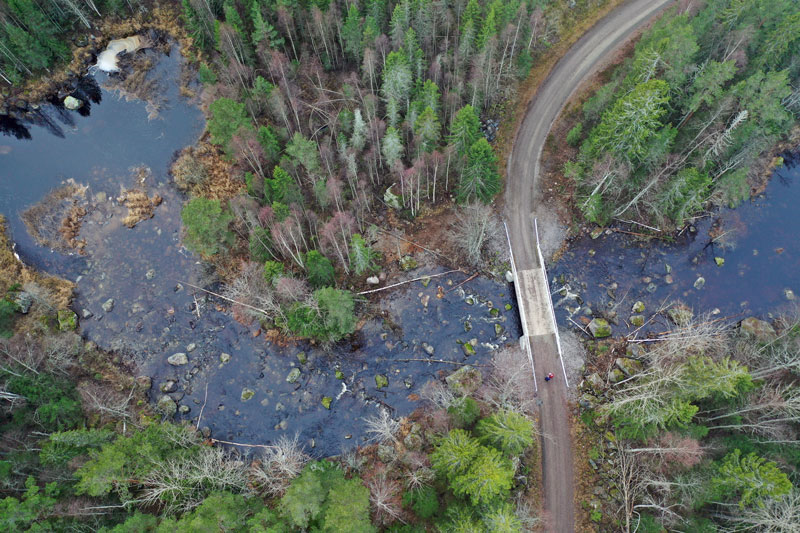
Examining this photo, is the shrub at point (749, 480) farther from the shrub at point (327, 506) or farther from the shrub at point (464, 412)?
the shrub at point (327, 506)

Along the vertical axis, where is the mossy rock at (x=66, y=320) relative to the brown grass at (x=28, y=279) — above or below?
below

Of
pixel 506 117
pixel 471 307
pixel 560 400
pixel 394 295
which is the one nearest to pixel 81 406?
pixel 394 295

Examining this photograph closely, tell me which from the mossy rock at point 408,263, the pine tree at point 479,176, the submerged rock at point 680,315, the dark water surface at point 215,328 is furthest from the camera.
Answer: the mossy rock at point 408,263

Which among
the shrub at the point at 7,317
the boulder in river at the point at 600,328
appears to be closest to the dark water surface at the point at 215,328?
the shrub at the point at 7,317

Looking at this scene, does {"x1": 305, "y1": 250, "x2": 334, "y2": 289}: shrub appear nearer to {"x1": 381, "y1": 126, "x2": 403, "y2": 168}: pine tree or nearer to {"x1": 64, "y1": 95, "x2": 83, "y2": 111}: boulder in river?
{"x1": 381, "y1": 126, "x2": 403, "y2": 168}: pine tree

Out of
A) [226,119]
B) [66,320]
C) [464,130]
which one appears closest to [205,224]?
[226,119]

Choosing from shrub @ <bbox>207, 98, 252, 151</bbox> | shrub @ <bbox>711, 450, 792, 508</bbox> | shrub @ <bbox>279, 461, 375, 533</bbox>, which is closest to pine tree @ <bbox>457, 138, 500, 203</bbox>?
shrub @ <bbox>207, 98, 252, 151</bbox>

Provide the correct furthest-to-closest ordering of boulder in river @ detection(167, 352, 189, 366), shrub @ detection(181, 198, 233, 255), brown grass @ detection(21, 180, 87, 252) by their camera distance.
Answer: brown grass @ detection(21, 180, 87, 252) < boulder in river @ detection(167, 352, 189, 366) < shrub @ detection(181, 198, 233, 255)
